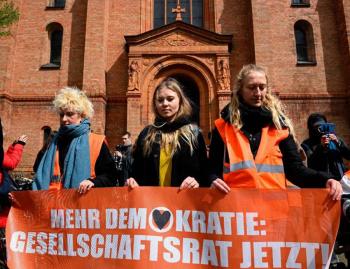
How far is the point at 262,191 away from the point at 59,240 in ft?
6.01

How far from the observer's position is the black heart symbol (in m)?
2.85

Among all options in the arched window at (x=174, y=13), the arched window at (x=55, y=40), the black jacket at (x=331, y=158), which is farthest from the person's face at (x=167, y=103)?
the arched window at (x=55, y=40)

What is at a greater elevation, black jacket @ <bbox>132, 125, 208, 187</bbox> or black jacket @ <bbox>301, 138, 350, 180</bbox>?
black jacket @ <bbox>301, 138, 350, 180</bbox>

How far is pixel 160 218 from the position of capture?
2.87 meters

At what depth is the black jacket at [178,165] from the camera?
10.2ft

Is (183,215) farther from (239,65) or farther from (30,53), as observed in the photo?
(30,53)

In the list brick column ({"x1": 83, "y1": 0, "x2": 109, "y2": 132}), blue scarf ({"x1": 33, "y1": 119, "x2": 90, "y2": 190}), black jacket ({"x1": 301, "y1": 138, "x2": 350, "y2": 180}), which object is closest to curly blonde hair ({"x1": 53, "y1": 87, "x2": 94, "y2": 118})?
blue scarf ({"x1": 33, "y1": 119, "x2": 90, "y2": 190})

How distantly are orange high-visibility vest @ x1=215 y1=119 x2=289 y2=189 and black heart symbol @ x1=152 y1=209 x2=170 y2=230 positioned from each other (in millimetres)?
573

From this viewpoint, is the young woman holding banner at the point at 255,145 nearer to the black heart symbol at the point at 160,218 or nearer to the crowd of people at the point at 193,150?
the crowd of people at the point at 193,150

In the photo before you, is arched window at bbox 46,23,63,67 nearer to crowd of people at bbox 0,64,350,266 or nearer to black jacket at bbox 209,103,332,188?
crowd of people at bbox 0,64,350,266

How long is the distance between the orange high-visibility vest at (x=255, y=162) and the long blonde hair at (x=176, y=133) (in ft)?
1.19

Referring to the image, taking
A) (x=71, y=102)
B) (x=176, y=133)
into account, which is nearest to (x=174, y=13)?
(x=71, y=102)

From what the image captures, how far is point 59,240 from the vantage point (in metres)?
3.10

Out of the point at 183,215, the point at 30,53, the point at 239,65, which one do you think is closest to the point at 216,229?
the point at 183,215
